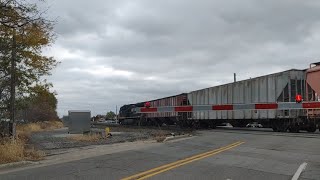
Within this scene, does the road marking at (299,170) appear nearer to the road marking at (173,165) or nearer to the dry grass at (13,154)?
the road marking at (173,165)

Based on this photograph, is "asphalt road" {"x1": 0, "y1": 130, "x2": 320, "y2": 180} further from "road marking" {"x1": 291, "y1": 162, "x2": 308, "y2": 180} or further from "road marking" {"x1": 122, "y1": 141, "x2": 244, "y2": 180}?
"road marking" {"x1": 291, "y1": 162, "x2": 308, "y2": 180}

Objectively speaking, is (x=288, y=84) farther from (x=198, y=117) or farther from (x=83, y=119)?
(x=83, y=119)

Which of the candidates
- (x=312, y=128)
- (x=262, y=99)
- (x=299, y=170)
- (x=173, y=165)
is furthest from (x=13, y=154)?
(x=262, y=99)

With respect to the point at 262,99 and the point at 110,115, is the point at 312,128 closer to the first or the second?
the point at 262,99

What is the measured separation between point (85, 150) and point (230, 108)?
57.6ft

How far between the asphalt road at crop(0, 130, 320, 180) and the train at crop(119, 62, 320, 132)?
924 cm

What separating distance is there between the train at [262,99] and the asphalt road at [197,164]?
9241mm

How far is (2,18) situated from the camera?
1528 cm

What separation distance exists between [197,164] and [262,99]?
19183mm

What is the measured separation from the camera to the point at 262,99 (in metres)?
32.4

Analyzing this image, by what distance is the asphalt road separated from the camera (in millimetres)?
12000

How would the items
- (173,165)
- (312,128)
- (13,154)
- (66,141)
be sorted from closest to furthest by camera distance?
(173,165) < (13,154) < (66,141) < (312,128)

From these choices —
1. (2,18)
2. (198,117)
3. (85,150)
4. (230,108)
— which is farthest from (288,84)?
(2,18)

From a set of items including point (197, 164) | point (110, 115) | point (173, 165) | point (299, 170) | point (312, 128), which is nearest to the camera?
point (299, 170)
